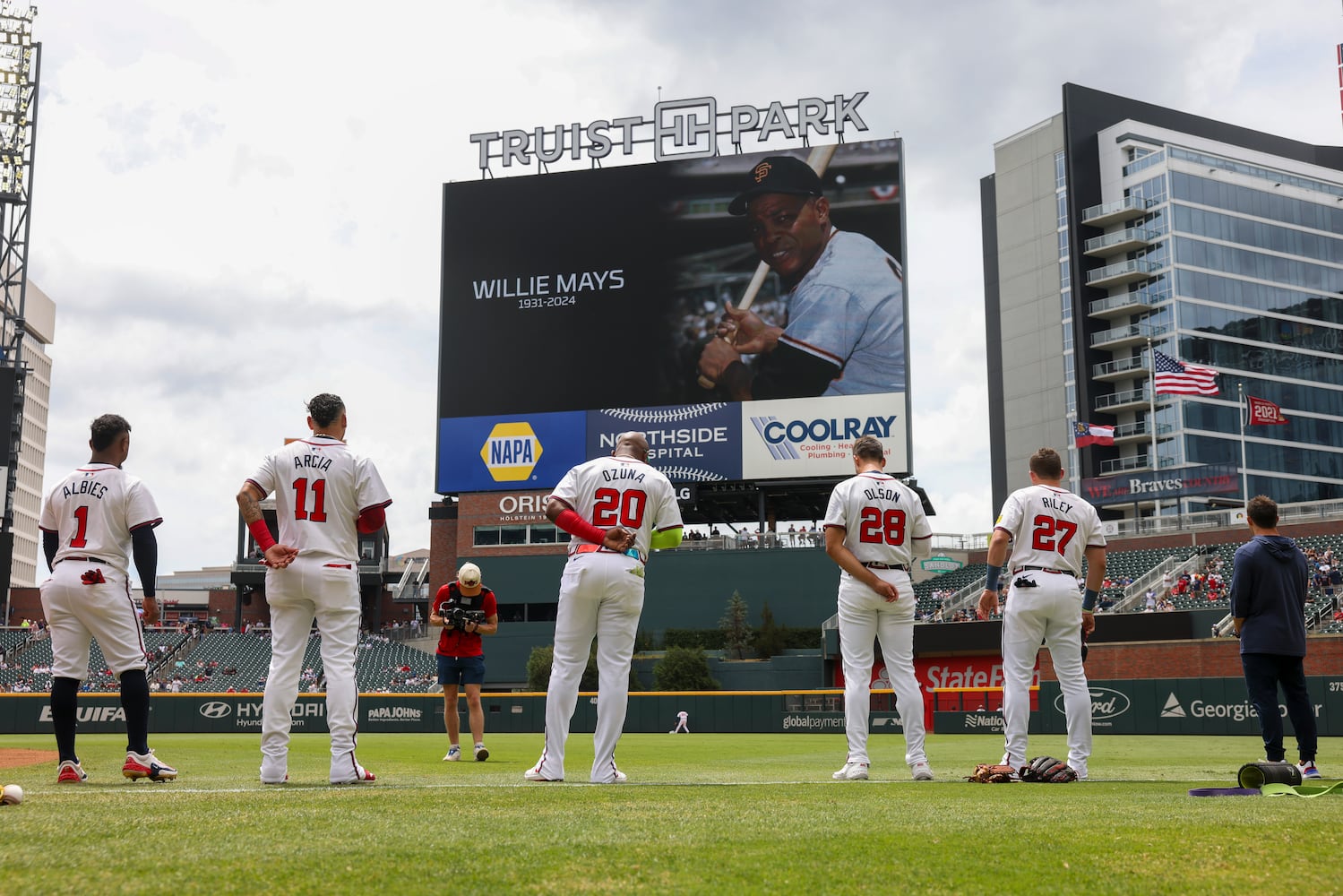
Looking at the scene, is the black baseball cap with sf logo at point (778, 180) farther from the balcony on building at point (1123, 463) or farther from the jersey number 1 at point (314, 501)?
the jersey number 1 at point (314, 501)

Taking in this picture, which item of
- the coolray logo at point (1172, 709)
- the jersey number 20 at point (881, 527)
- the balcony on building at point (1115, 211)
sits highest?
the balcony on building at point (1115, 211)

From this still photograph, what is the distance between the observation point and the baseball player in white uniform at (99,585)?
6.66 m

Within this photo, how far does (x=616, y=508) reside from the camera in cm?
700

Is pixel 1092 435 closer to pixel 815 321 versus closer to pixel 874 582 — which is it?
pixel 815 321

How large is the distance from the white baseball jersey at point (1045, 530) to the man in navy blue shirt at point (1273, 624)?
1.06m

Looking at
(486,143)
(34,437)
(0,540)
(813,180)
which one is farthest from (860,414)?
(34,437)

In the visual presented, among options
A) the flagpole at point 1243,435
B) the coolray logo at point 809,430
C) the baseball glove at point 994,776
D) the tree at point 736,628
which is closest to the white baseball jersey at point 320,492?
the baseball glove at point 994,776

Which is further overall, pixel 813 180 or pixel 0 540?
pixel 813 180

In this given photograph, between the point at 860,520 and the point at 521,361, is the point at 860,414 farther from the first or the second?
the point at 860,520

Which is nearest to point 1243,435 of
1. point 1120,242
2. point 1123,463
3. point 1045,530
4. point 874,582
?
point 1123,463

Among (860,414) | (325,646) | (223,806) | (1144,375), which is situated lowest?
(223,806)

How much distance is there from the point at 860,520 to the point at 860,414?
1445 inches

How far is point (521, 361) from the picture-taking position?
47.6m

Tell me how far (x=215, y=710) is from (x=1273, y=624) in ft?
78.4
